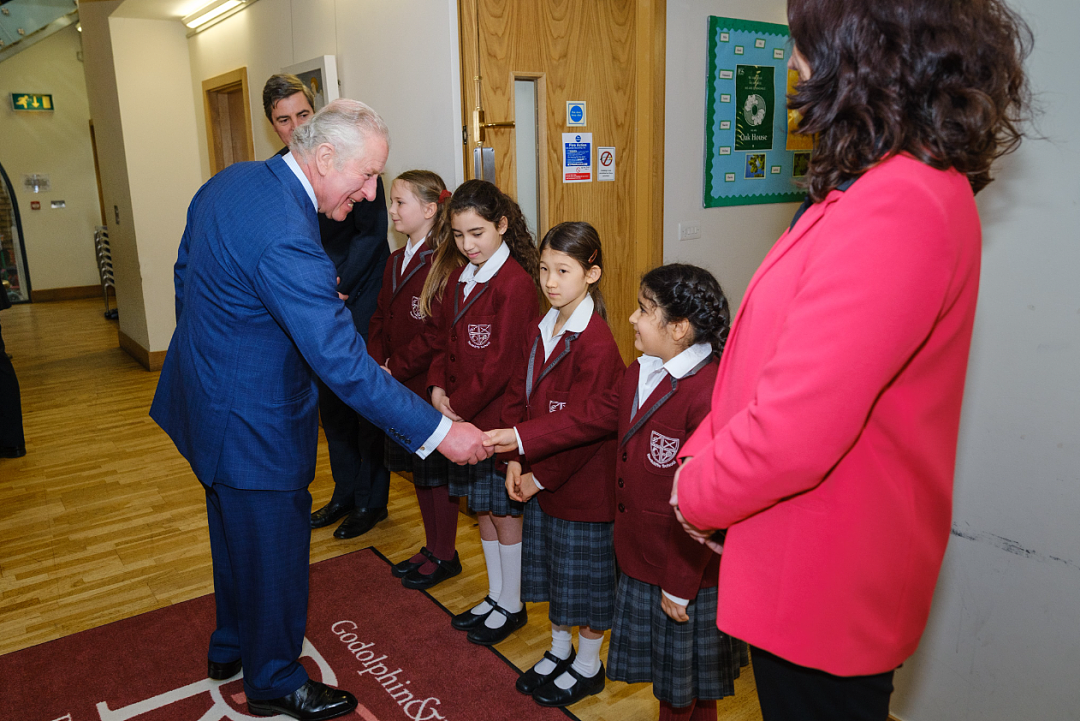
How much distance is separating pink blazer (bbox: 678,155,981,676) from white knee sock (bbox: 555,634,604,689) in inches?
44.6

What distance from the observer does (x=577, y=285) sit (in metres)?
2.02

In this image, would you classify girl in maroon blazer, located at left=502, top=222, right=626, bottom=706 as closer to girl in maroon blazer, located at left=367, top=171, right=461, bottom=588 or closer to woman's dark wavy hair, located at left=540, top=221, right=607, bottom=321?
woman's dark wavy hair, located at left=540, top=221, right=607, bottom=321

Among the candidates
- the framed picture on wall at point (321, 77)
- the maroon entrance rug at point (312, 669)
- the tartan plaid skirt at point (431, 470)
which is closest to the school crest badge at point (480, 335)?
the tartan plaid skirt at point (431, 470)

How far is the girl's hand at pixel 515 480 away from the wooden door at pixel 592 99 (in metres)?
1.55

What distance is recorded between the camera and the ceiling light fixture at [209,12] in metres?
4.87

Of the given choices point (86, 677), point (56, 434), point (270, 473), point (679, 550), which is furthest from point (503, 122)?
point (56, 434)

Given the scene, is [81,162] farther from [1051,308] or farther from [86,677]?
[1051,308]

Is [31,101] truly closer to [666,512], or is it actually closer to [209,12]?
[209,12]

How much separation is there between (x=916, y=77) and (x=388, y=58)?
3050 millimetres

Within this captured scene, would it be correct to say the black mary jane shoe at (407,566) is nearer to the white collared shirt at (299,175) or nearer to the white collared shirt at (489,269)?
the white collared shirt at (489,269)

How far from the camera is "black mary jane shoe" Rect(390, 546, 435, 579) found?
2.76 meters

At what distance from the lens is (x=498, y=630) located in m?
2.36

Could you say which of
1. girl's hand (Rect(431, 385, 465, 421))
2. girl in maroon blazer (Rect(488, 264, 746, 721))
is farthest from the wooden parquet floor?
girl's hand (Rect(431, 385, 465, 421))

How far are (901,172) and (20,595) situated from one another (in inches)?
124
